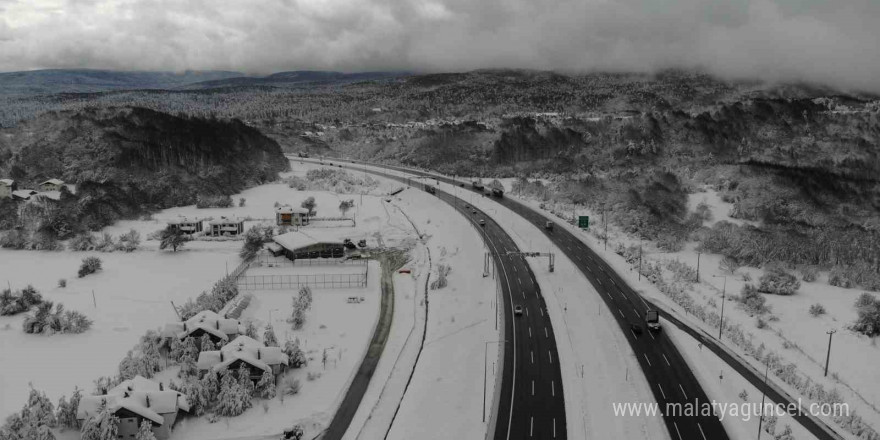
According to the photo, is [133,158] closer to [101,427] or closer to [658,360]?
[101,427]

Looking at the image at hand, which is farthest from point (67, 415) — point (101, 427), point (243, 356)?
point (243, 356)

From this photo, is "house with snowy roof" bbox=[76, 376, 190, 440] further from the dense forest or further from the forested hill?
the forested hill

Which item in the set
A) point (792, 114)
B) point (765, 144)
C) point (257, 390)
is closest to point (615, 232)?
point (257, 390)

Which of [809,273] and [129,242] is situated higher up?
[809,273]

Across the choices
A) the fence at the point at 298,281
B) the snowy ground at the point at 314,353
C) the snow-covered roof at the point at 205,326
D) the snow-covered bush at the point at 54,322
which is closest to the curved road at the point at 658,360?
the snowy ground at the point at 314,353

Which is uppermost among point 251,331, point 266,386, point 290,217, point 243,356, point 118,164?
point 118,164

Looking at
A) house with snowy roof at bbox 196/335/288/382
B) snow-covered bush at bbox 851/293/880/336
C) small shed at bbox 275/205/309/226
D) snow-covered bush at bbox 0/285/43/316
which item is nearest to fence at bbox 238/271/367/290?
snow-covered bush at bbox 0/285/43/316

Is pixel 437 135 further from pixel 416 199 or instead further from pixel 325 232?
pixel 325 232

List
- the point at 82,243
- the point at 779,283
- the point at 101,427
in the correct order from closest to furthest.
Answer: the point at 101,427 < the point at 779,283 < the point at 82,243
